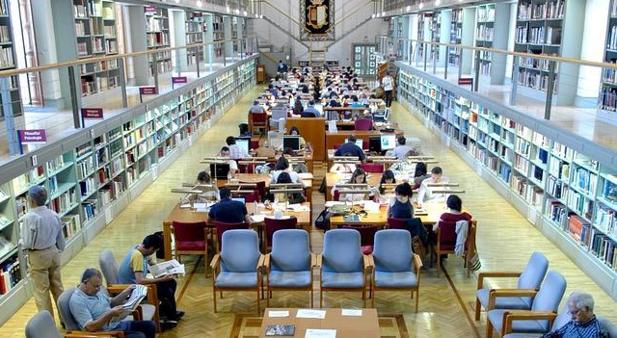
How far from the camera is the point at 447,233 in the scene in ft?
23.9

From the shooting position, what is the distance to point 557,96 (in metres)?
9.78

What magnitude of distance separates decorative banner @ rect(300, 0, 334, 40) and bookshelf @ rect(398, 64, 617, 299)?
18485mm

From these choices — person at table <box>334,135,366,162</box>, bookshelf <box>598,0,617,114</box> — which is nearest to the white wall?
bookshelf <box>598,0,617,114</box>

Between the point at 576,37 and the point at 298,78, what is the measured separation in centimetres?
1601

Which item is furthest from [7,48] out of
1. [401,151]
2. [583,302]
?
[583,302]

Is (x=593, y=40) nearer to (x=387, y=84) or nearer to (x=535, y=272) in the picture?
(x=535, y=272)

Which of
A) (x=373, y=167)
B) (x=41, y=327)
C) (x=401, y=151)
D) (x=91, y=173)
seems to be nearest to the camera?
(x=41, y=327)

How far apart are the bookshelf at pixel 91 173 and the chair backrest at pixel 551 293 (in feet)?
17.7

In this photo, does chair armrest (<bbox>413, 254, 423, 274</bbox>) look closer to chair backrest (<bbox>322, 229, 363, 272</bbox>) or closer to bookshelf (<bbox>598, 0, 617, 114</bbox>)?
chair backrest (<bbox>322, 229, 363, 272</bbox>)

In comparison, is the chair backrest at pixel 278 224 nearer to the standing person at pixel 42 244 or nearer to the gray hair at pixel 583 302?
the standing person at pixel 42 244

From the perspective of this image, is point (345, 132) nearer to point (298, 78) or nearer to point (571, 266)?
point (571, 266)

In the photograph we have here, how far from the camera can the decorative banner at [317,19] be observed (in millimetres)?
31250

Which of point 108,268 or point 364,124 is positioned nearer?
point 108,268

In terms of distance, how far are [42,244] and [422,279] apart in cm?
450
